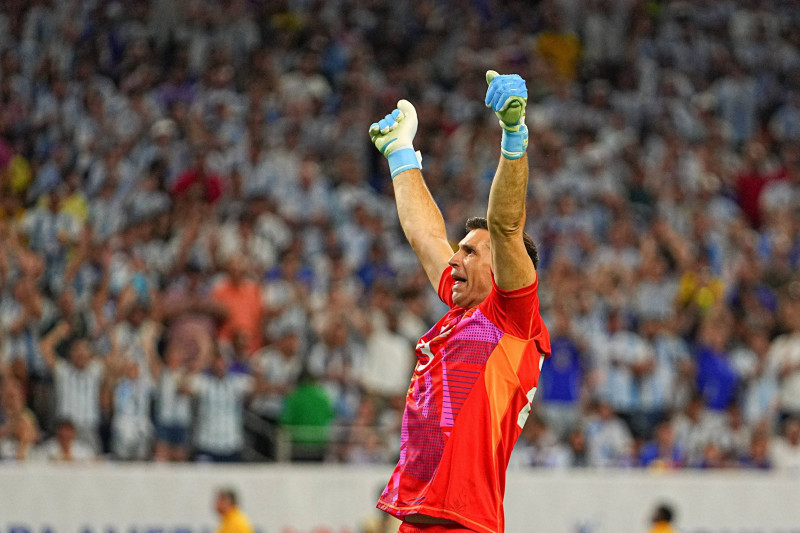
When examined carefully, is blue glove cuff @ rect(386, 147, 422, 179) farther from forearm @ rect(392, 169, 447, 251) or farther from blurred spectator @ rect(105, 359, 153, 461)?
blurred spectator @ rect(105, 359, 153, 461)

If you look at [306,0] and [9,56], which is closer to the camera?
[9,56]

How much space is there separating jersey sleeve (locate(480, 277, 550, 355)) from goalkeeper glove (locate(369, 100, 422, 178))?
1.27 meters

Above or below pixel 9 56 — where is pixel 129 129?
below

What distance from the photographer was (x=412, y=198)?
633cm

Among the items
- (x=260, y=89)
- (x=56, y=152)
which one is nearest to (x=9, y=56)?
(x=56, y=152)

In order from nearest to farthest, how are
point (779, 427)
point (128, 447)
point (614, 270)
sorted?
point (128, 447) < point (779, 427) < point (614, 270)

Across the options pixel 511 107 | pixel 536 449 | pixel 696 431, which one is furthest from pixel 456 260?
pixel 696 431

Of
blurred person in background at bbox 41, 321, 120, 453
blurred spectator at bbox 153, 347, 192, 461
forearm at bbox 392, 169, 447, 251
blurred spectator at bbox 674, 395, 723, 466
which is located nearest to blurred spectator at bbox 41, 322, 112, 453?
blurred person in background at bbox 41, 321, 120, 453

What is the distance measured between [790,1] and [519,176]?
63.5 feet

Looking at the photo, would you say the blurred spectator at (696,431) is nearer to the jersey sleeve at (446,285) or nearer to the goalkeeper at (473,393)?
the jersey sleeve at (446,285)

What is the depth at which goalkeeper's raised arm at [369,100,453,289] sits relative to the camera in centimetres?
618

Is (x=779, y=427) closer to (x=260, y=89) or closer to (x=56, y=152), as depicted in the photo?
(x=260, y=89)

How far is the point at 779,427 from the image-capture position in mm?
15047

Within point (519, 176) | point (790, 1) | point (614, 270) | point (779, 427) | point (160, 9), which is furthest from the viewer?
point (790, 1)
